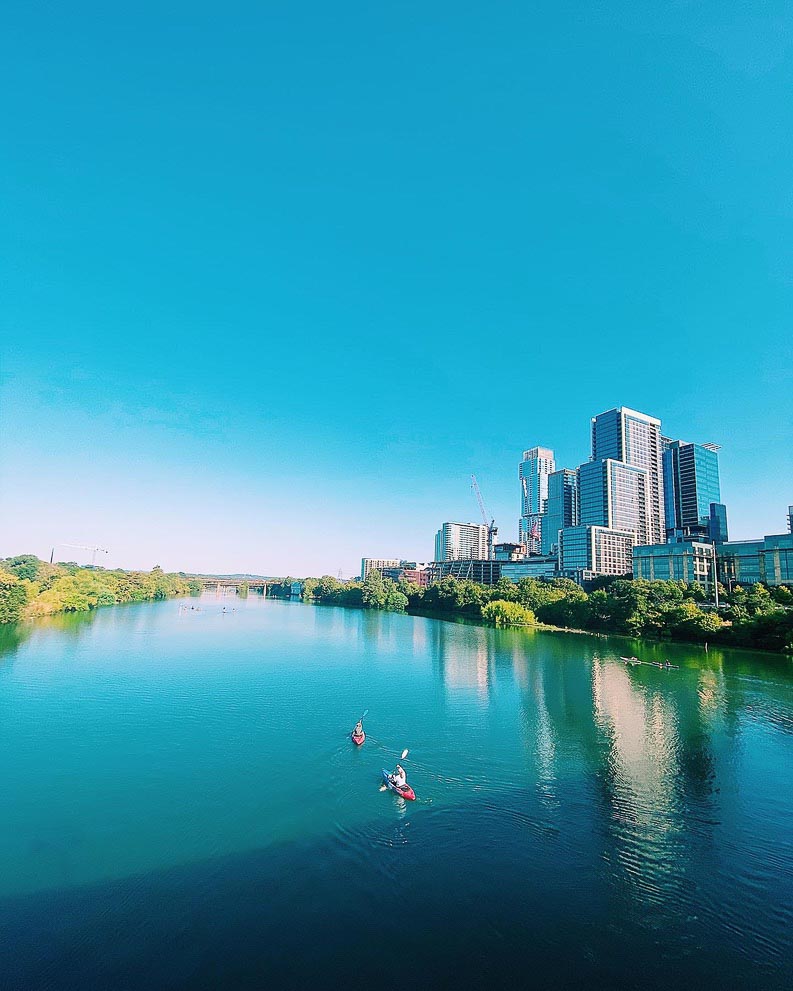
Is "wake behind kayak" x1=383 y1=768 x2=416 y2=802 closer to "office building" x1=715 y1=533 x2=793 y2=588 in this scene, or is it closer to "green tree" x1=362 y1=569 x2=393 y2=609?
"office building" x1=715 y1=533 x2=793 y2=588

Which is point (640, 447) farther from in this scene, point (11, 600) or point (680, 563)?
point (11, 600)

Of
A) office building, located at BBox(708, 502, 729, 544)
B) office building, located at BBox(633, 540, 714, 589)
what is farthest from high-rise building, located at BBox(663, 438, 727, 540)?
office building, located at BBox(633, 540, 714, 589)

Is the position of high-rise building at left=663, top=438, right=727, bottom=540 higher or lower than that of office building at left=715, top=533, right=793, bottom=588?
higher

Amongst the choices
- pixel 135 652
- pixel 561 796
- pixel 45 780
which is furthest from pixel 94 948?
pixel 135 652

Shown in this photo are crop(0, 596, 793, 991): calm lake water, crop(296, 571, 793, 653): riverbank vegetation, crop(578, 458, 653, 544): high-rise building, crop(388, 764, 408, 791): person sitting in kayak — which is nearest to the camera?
crop(0, 596, 793, 991): calm lake water

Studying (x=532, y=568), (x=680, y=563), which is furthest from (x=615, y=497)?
(x=680, y=563)

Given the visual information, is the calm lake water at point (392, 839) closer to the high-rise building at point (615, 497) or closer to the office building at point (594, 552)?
the office building at point (594, 552)
